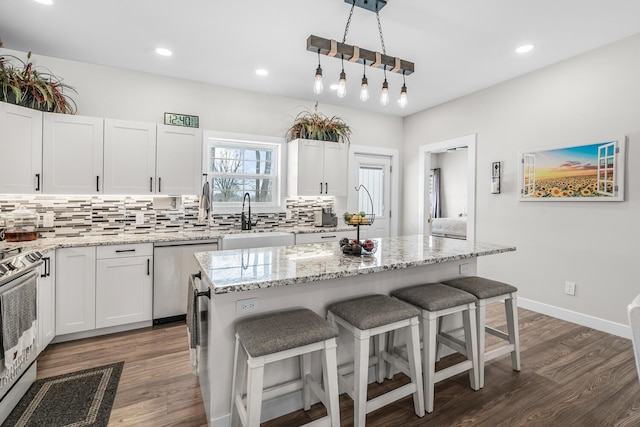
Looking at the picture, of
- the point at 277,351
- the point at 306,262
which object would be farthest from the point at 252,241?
the point at 277,351

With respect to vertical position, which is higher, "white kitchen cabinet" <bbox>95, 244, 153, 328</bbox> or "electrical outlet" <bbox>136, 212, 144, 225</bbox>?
"electrical outlet" <bbox>136, 212, 144, 225</bbox>

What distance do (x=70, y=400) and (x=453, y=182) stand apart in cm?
973

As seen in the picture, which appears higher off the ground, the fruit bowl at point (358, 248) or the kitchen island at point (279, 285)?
the fruit bowl at point (358, 248)

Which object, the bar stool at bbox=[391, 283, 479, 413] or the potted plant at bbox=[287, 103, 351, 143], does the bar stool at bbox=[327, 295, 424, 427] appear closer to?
the bar stool at bbox=[391, 283, 479, 413]

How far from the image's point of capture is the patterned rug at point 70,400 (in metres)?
1.82

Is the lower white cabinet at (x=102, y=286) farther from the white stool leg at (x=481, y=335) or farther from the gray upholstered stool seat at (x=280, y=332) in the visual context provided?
the white stool leg at (x=481, y=335)

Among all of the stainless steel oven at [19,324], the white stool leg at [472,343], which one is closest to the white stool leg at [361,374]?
the white stool leg at [472,343]

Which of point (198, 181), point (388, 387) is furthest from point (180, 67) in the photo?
point (388, 387)

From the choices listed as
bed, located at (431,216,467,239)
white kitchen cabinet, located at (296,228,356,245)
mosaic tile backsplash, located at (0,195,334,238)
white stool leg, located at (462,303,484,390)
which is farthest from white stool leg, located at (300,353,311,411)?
bed, located at (431,216,467,239)

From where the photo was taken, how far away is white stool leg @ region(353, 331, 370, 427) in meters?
1.67

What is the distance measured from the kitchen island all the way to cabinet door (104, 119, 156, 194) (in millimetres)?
1785

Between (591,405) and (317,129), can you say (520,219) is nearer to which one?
(591,405)

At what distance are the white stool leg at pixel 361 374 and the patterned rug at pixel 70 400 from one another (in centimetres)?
148

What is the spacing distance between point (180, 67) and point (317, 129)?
1.87 m
